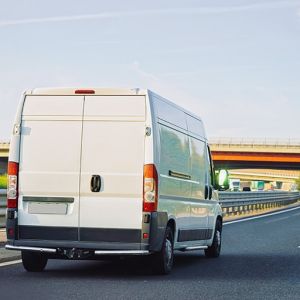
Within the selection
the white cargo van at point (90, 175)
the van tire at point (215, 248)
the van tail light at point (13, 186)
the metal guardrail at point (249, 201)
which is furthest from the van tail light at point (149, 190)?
the metal guardrail at point (249, 201)

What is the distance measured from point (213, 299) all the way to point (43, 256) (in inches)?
134

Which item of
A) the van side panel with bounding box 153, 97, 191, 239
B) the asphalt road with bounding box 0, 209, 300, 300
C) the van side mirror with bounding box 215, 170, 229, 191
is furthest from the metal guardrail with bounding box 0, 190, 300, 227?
the van side panel with bounding box 153, 97, 191, 239

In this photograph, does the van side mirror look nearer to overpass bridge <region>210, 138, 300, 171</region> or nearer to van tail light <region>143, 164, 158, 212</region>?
van tail light <region>143, 164, 158, 212</region>

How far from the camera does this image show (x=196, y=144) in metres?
12.9

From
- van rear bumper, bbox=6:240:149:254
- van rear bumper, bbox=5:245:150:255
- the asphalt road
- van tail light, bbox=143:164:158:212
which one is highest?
van tail light, bbox=143:164:158:212

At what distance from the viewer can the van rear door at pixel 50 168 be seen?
35.0 ft

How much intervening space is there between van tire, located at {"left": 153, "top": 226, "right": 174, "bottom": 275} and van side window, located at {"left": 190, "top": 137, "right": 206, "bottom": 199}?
1404mm

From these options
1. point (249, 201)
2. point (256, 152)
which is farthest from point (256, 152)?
point (249, 201)

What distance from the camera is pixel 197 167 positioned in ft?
42.3

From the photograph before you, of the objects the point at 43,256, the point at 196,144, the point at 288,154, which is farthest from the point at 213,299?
the point at 288,154

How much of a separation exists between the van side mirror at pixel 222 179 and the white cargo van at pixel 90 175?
3.09 metres

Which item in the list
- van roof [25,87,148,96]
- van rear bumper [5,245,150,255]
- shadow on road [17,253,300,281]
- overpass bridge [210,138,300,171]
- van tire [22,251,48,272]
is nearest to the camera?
van rear bumper [5,245,150,255]

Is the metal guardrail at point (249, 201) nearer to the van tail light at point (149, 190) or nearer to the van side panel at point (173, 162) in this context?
the van side panel at point (173, 162)

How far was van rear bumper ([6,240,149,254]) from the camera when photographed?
10.4 m
